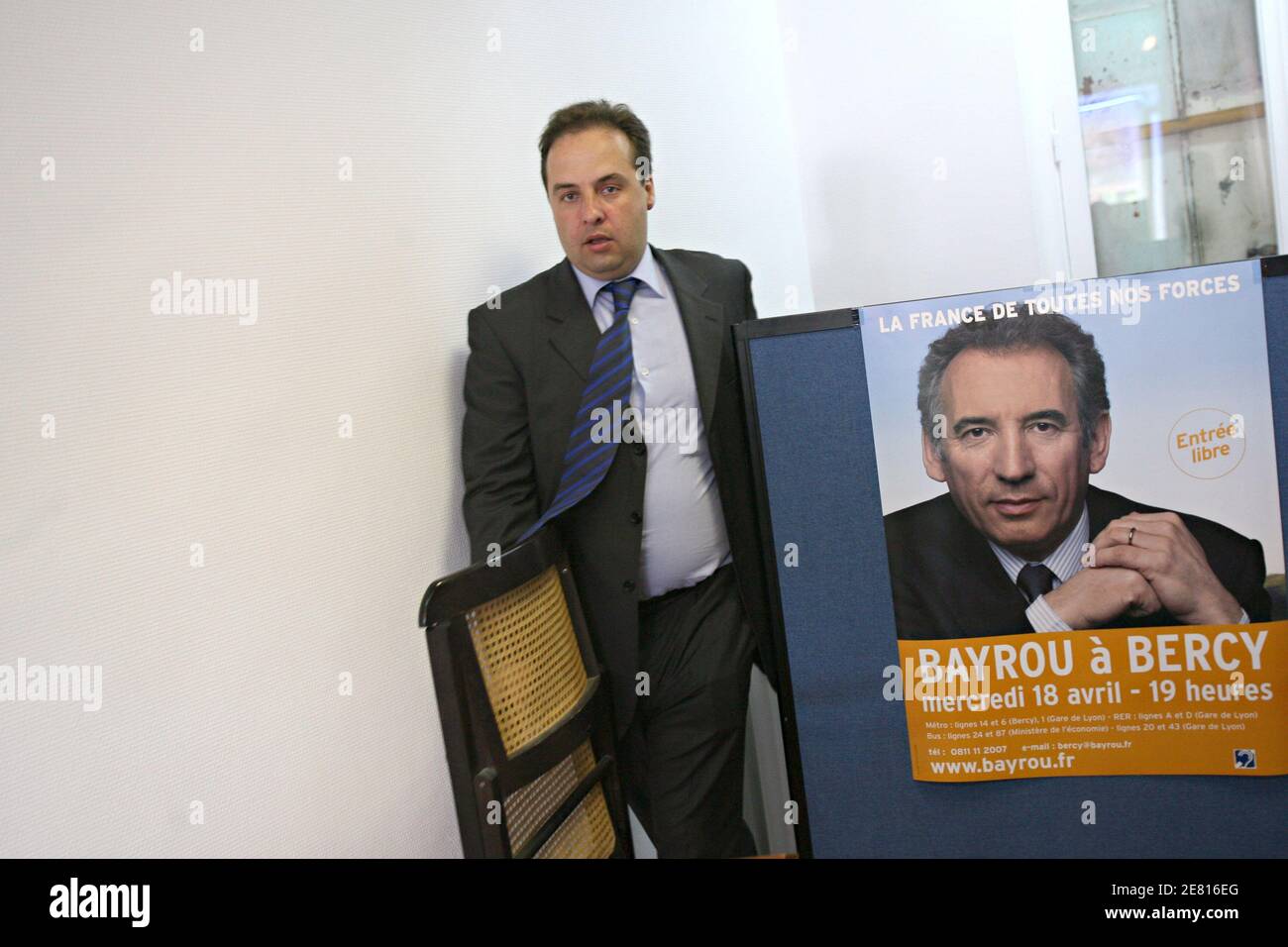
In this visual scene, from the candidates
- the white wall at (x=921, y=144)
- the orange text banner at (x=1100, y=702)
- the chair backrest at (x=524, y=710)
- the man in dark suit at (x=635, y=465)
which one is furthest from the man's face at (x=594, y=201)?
the white wall at (x=921, y=144)

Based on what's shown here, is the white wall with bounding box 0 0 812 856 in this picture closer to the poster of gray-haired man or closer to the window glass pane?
the poster of gray-haired man

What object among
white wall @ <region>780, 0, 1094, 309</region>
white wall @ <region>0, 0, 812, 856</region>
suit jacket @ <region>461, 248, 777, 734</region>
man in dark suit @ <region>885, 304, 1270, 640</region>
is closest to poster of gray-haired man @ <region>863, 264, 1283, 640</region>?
man in dark suit @ <region>885, 304, 1270, 640</region>

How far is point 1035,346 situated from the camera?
162 centimetres

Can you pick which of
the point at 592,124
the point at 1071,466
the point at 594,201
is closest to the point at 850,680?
the point at 1071,466

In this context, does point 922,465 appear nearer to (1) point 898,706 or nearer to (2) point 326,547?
(1) point 898,706

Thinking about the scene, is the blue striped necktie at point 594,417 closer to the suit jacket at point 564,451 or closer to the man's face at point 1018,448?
the suit jacket at point 564,451

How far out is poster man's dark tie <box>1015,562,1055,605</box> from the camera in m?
1.64

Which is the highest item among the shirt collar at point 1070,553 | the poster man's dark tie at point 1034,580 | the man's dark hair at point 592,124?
the man's dark hair at point 592,124

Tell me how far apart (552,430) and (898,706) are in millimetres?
736

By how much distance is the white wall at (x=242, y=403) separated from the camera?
1264mm

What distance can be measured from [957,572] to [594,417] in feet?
2.19

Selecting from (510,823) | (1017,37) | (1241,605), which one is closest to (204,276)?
(510,823)

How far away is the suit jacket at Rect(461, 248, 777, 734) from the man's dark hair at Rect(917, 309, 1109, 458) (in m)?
0.44
